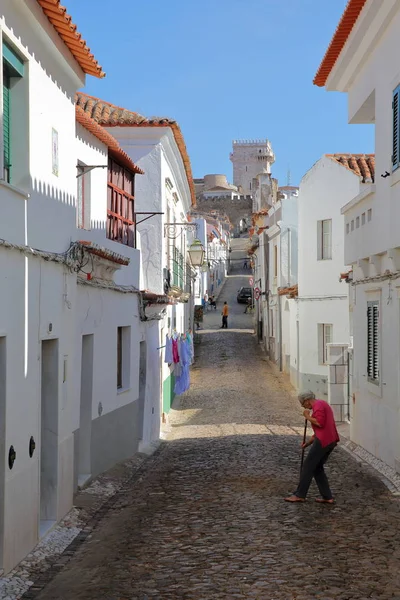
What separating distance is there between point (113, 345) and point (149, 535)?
5326mm

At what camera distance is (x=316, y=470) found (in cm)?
978

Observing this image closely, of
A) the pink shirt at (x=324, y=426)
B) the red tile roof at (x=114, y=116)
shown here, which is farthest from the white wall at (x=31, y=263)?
the red tile roof at (x=114, y=116)

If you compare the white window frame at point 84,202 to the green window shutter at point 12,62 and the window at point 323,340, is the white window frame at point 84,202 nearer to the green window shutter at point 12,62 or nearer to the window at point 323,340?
the green window shutter at point 12,62

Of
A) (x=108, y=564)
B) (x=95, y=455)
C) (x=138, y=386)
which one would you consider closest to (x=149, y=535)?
(x=108, y=564)

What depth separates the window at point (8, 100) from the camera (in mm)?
7745

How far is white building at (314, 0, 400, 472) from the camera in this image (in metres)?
11.2

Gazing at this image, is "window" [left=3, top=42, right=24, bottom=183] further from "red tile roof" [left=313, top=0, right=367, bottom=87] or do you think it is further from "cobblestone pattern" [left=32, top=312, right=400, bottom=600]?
"red tile roof" [left=313, top=0, right=367, bottom=87]

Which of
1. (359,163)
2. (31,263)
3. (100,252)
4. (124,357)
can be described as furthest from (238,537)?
(359,163)

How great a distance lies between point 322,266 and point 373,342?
1145 centimetres

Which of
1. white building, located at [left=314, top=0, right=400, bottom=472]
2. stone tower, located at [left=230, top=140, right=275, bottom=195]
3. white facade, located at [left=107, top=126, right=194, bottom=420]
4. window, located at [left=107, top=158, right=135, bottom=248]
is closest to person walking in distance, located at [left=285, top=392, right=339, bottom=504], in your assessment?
white building, located at [left=314, top=0, right=400, bottom=472]

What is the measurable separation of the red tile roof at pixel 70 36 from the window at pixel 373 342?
5.85 m

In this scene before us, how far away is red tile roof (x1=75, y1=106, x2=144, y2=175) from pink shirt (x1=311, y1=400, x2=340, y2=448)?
18.5 ft

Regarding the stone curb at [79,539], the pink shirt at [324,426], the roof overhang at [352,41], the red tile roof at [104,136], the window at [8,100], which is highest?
the roof overhang at [352,41]

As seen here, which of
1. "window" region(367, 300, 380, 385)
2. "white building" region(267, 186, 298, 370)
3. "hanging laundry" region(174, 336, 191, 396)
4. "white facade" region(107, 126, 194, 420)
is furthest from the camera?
"white building" region(267, 186, 298, 370)
